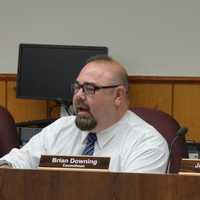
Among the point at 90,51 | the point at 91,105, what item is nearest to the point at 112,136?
the point at 91,105

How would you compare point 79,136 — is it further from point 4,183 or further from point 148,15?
point 148,15

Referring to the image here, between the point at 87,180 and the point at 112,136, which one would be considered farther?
the point at 112,136

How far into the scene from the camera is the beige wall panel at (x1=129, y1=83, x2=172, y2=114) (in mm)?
4605

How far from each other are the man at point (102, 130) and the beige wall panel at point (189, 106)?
7.14 feet

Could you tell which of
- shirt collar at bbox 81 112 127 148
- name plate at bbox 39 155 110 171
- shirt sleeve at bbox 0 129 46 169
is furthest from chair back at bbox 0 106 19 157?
name plate at bbox 39 155 110 171

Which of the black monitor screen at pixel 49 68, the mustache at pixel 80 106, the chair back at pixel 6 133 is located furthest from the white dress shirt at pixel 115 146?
the black monitor screen at pixel 49 68

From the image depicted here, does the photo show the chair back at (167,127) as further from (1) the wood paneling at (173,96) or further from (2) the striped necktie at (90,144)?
(1) the wood paneling at (173,96)

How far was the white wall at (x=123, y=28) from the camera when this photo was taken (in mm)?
4496

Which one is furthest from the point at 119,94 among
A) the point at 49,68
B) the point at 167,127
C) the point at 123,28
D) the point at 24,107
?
the point at 24,107

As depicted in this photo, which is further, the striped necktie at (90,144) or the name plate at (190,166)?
the striped necktie at (90,144)

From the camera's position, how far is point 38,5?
4.66 meters

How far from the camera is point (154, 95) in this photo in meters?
4.63

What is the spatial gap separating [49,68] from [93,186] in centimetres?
294

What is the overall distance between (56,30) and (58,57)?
344 mm
